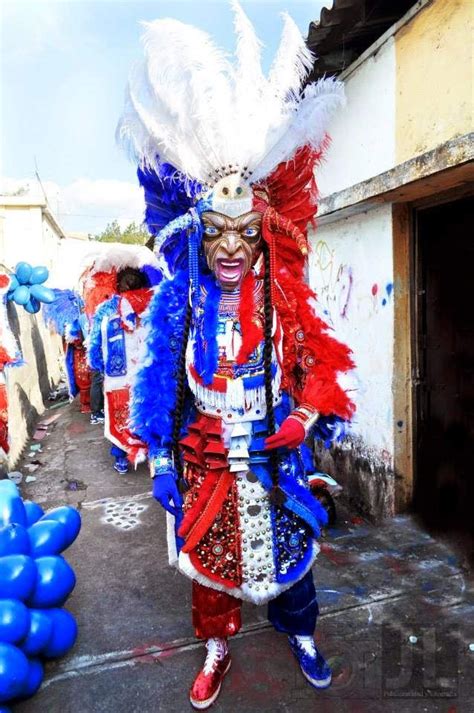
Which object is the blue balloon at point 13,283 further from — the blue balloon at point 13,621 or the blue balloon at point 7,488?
the blue balloon at point 13,621

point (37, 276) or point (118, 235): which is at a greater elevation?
point (118, 235)

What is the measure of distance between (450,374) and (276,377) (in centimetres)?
169

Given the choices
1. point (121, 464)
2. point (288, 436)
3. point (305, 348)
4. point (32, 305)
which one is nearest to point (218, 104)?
point (305, 348)

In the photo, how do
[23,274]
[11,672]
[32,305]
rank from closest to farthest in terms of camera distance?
[11,672], [23,274], [32,305]

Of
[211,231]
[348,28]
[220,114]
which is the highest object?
[348,28]

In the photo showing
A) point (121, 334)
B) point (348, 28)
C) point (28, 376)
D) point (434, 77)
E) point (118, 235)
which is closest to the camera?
point (434, 77)

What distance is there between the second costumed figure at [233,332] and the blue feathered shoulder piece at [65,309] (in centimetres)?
677

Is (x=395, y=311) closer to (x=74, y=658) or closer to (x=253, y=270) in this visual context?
(x=253, y=270)

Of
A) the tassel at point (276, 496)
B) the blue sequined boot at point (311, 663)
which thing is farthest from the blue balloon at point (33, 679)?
the tassel at point (276, 496)

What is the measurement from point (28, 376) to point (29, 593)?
6.17 m

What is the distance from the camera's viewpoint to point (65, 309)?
9.14m

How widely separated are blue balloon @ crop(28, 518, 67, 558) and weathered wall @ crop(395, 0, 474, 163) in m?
2.90

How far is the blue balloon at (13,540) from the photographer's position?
246 centimetres

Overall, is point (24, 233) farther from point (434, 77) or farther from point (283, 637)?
point (283, 637)
